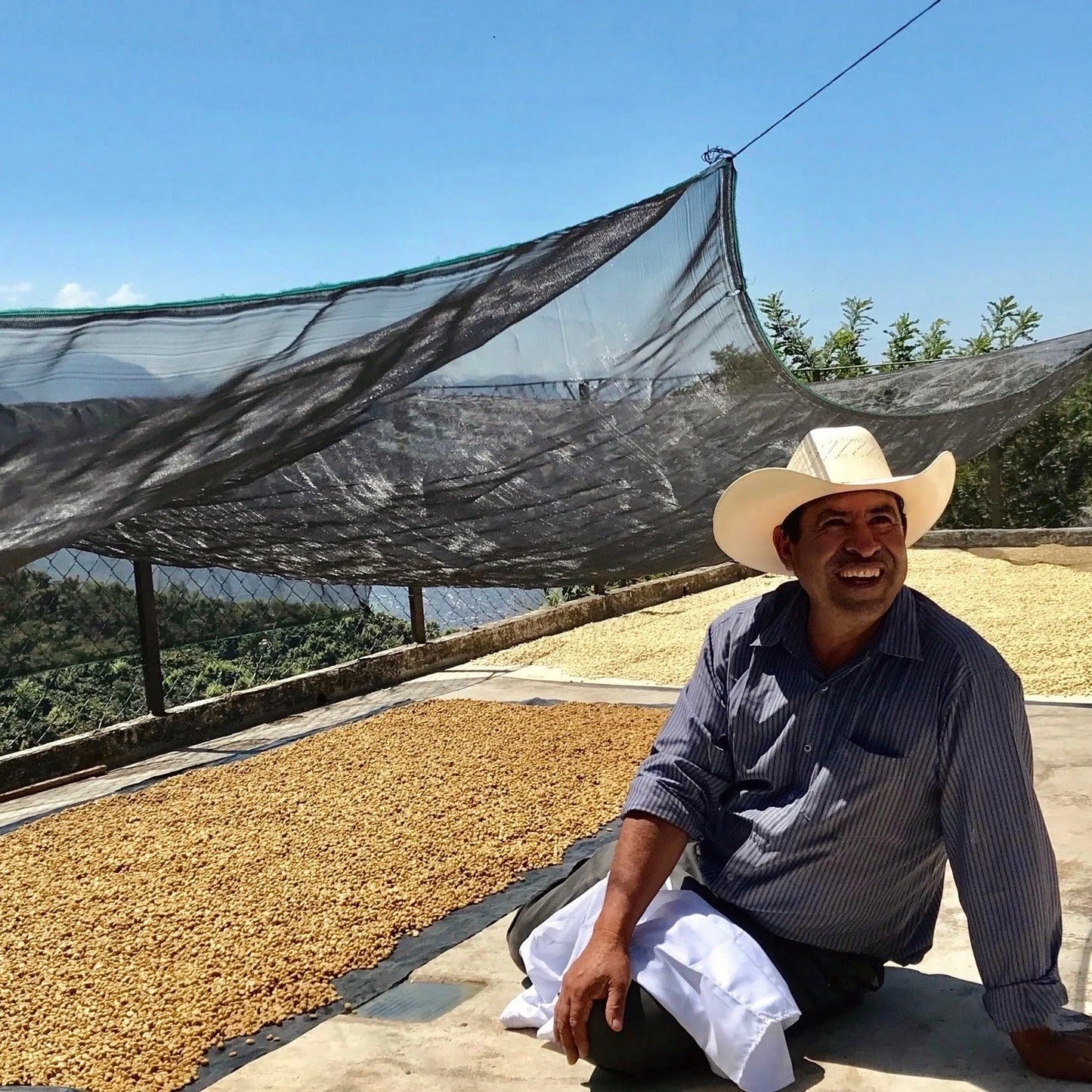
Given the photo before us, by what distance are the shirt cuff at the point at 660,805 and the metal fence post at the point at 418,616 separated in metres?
4.77

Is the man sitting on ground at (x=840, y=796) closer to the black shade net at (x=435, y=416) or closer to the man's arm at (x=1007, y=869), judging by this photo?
the man's arm at (x=1007, y=869)

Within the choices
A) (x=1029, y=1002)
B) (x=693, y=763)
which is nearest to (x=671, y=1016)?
(x=693, y=763)

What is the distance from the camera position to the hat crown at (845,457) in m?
1.82

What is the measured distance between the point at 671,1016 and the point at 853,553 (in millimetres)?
754

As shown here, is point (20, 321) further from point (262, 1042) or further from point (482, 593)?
point (482, 593)

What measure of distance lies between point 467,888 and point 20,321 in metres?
1.74

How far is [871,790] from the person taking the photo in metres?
1.73

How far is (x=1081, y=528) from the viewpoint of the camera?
10234 mm

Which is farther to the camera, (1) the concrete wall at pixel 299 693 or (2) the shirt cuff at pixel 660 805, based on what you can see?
(1) the concrete wall at pixel 299 693

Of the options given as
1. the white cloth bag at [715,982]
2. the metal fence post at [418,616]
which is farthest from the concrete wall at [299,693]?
the white cloth bag at [715,982]

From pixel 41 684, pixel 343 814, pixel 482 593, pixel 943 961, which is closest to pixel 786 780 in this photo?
pixel 943 961

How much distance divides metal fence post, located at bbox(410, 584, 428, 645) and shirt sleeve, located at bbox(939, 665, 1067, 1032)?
504 cm

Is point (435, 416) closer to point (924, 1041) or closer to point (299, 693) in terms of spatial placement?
point (924, 1041)

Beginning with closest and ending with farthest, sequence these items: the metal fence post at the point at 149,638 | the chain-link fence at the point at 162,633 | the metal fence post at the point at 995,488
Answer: the chain-link fence at the point at 162,633 < the metal fence post at the point at 149,638 < the metal fence post at the point at 995,488
